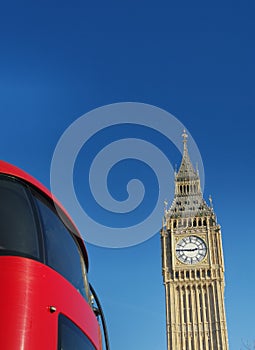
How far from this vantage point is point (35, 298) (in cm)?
503

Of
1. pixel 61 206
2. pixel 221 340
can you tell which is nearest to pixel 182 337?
pixel 221 340

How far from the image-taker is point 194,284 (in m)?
59.0

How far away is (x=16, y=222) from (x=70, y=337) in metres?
1.23

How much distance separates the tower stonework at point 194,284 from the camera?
5738 cm

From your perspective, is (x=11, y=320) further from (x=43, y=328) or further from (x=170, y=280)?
(x=170, y=280)

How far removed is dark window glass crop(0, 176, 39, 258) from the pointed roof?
6036 centimetres

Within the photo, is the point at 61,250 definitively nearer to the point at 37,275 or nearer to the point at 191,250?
the point at 37,275

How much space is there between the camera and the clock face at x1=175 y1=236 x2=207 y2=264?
59.1 metres

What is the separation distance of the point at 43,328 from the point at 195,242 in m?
55.5

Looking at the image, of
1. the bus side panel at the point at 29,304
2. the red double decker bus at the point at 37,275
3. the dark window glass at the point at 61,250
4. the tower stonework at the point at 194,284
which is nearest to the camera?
the bus side panel at the point at 29,304

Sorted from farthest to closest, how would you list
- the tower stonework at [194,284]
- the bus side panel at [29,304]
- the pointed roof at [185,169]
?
the pointed roof at [185,169] → the tower stonework at [194,284] → the bus side panel at [29,304]

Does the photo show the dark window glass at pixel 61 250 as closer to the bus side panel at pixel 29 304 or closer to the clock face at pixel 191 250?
the bus side panel at pixel 29 304

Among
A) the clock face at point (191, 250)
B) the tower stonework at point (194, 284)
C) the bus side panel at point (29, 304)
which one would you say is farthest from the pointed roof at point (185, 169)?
the bus side panel at point (29, 304)

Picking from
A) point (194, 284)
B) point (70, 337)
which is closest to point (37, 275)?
point (70, 337)
